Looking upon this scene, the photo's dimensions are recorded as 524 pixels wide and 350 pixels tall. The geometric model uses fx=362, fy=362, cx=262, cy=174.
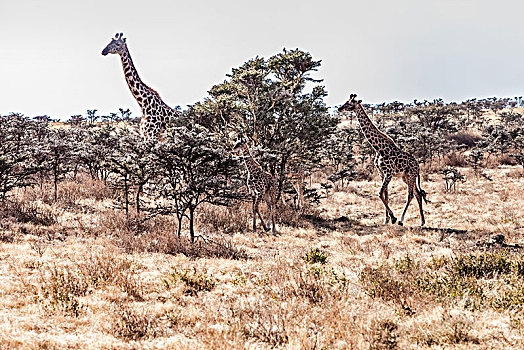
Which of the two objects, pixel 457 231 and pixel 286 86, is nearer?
pixel 457 231

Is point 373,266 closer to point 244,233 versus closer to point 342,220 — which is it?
point 244,233

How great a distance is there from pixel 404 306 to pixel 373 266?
2331 mm

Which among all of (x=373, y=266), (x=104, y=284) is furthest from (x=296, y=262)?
(x=104, y=284)

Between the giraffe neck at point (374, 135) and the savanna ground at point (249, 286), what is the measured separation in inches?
125

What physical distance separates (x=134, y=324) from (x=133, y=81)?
12503 mm

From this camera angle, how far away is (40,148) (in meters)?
13.7

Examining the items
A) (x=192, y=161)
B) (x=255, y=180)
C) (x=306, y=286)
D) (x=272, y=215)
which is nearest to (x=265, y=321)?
(x=306, y=286)

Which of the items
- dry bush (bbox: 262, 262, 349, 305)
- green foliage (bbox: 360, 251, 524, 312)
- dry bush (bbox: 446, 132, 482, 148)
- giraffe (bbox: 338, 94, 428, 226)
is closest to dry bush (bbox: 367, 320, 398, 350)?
green foliage (bbox: 360, 251, 524, 312)

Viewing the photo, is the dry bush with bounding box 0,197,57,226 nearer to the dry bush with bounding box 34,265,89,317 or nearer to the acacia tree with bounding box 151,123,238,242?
the acacia tree with bounding box 151,123,238,242

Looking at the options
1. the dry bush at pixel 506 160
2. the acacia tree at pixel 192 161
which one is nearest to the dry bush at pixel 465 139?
the dry bush at pixel 506 160

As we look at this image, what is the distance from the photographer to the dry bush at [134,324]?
14.6 feet

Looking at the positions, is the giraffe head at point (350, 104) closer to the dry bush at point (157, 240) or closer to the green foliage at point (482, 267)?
the dry bush at point (157, 240)

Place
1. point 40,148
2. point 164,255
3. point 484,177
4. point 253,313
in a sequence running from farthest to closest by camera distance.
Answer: point 484,177
point 40,148
point 164,255
point 253,313

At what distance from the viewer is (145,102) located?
15078 millimetres
